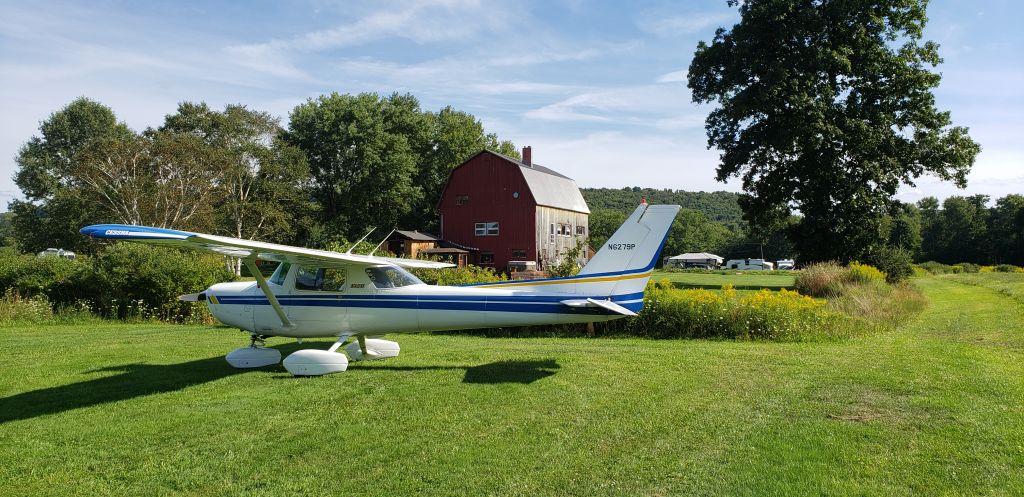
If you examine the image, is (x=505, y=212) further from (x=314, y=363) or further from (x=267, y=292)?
(x=314, y=363)

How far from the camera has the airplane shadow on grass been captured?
7.12m

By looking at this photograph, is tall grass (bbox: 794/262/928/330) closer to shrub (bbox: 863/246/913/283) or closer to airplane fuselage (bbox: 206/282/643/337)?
shrub (bbox: 863/246/913/283)

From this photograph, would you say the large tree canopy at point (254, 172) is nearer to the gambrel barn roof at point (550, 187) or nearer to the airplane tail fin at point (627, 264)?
the gambrel barn roof at point (550, 187)

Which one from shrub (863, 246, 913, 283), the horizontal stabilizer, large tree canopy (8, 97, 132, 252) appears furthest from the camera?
large tree canopy (8, 97, 132, 252)

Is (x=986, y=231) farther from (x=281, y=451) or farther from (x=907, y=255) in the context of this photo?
(x=281, y=451)

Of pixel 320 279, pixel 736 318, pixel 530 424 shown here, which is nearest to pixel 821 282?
pixel 736 318

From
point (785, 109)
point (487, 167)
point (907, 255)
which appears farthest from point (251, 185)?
point (907, 255)

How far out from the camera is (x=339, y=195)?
48.8 metres

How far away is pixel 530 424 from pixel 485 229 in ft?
118

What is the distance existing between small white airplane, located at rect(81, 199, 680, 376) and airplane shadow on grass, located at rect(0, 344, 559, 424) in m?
0.64

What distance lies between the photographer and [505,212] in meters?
40.8

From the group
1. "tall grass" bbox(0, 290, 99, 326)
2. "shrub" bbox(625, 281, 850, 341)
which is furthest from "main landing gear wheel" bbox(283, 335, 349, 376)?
"tall grass" bbox(0, 290, 99, 326)

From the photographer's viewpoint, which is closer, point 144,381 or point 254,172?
point 144,381

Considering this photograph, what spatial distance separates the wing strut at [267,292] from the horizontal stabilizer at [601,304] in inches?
177
